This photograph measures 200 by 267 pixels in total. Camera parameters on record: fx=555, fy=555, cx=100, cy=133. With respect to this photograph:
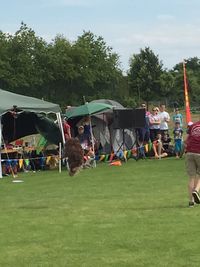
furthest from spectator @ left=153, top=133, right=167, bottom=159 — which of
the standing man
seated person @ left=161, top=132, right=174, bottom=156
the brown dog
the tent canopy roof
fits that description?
the brown dog

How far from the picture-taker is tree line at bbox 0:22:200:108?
2537 inches

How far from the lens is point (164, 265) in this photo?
5.90m

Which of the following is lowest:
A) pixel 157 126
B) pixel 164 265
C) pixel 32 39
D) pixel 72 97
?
pixel 164 265

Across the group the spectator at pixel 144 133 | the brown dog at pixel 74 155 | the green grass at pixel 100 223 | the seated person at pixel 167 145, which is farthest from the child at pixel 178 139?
the brown dog at pixel 74 155

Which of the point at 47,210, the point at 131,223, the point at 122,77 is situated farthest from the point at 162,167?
the point at 122,77

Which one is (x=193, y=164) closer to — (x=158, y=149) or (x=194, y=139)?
(x=194, y=139)

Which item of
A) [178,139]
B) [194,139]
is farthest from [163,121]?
[194,139]

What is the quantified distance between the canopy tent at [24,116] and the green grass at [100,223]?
3.52m

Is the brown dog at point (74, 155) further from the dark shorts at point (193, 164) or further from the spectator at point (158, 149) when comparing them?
the spectator at point (158, 149)

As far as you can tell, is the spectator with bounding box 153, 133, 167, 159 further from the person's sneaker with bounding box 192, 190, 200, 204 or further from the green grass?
the person's sneaker with bounding box 192, 190, 200, 204

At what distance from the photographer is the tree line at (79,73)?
64.4 metres

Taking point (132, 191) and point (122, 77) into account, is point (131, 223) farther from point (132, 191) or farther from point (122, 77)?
point (122, 77)

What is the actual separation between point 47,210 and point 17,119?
11.0 meters

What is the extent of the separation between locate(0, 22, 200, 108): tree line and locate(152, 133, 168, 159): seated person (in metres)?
41.5
